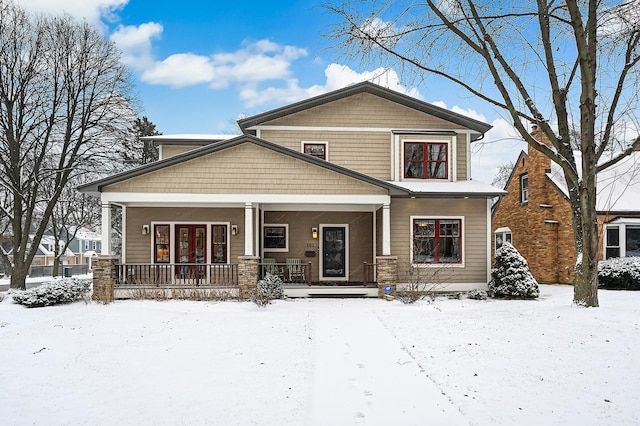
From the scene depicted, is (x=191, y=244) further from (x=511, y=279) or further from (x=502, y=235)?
(x=502, y=235)

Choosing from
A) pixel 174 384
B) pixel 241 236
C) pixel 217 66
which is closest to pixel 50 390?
pixel 174 384

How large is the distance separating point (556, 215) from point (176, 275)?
1442cm

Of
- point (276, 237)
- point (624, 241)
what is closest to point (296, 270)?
point (276, 237)

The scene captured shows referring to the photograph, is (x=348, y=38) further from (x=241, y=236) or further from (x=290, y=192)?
(x=241, y=236)

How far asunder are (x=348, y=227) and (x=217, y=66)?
19.8 m

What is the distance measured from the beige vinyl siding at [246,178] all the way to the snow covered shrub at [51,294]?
9.57 feet

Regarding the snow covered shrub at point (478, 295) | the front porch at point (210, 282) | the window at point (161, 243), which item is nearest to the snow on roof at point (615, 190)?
the snow covered shrub at point (478, 295)

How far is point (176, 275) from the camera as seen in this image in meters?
15.4

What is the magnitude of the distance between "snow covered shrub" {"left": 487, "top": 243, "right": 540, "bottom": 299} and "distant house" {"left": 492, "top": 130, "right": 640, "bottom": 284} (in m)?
4.56

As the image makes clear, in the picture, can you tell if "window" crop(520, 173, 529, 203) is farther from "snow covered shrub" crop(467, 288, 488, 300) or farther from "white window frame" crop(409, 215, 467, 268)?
"snow covered shrub" crop(467, 288, 488, 300)

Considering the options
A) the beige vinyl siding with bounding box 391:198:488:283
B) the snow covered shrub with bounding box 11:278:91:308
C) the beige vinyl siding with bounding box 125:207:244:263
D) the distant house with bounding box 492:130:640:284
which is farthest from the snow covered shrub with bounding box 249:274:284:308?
the distant house with bounding box 492:130:640:284

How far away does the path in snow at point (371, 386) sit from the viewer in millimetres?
4578

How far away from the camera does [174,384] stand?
564cm

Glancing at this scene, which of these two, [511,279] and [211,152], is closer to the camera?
[211,152]
